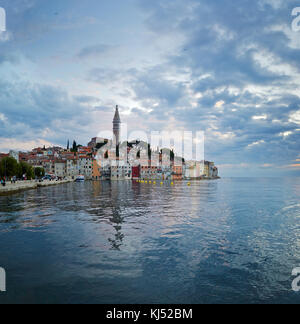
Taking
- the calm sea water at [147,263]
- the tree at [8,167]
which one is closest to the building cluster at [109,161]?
the tree at [8,167]

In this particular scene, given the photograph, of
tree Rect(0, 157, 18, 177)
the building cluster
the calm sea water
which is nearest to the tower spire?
the building cluster

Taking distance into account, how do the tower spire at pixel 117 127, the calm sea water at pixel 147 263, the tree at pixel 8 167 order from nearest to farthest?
the calm sea water at pixel 147 263, the tree at pixel 8 167, the tower spire at pixel 117 127

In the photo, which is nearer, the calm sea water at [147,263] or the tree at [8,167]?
the calm sea water at [147,263]

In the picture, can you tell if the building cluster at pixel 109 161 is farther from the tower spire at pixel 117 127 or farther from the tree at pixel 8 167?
the tree at pixel 8 167

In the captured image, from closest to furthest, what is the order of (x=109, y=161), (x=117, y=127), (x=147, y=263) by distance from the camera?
(x=147, y=263), (x=109, y=161), (x=117, y=127)

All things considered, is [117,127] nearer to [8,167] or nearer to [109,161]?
[109,161]

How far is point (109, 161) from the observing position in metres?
133

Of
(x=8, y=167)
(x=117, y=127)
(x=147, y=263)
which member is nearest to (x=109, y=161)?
(x=117, y=127)

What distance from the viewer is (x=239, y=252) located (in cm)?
962

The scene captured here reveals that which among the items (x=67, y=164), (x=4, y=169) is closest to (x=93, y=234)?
(x=4, y=169)

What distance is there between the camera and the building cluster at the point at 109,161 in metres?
124

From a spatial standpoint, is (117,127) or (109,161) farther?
(117,127)

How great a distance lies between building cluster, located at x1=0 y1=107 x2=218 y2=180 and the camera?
12419 cm

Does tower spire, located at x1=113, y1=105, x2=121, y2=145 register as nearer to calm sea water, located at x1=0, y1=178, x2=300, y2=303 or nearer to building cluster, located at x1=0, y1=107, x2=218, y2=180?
building cluster, located at x1=0, y1=107, x2=218, y2=180
